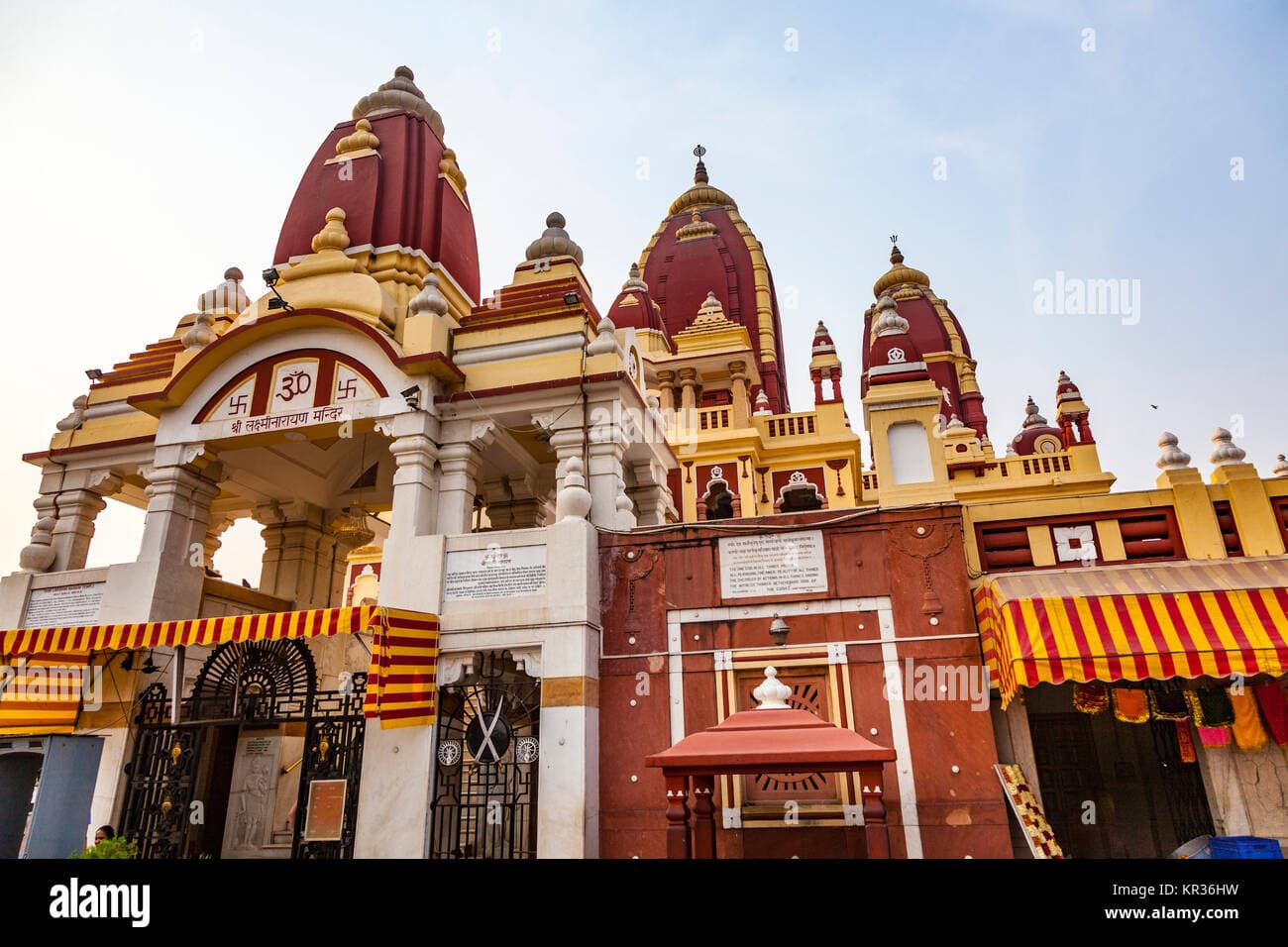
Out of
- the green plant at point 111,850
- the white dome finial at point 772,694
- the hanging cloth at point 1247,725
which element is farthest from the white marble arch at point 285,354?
the hanging cloth at point 1247,725

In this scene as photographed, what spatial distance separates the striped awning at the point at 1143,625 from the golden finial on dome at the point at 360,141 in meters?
13.8

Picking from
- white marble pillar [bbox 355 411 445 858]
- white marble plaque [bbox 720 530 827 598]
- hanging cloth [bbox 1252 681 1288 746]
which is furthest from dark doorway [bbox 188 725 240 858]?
hanging cloth [bbox 1252 681 1288 746]

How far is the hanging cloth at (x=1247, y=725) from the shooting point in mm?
8062

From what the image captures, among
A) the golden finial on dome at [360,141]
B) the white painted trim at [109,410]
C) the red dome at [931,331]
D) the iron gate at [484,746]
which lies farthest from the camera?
the red dome at [931,331]

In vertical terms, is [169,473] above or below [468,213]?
below

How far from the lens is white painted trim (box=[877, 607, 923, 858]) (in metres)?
8.30

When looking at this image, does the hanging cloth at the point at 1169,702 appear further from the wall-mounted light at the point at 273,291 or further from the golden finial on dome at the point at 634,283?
the golden finial on dome at the point at 634,283

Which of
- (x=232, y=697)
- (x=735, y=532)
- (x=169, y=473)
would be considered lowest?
(x=232, y=697)

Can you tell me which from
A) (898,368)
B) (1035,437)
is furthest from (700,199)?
(898,368)

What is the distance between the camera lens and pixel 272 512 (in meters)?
15.9

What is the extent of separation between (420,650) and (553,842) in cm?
271

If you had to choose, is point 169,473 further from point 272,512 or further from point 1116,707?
point 1116,707

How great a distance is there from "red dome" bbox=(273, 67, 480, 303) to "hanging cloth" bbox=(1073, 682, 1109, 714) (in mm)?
12598
